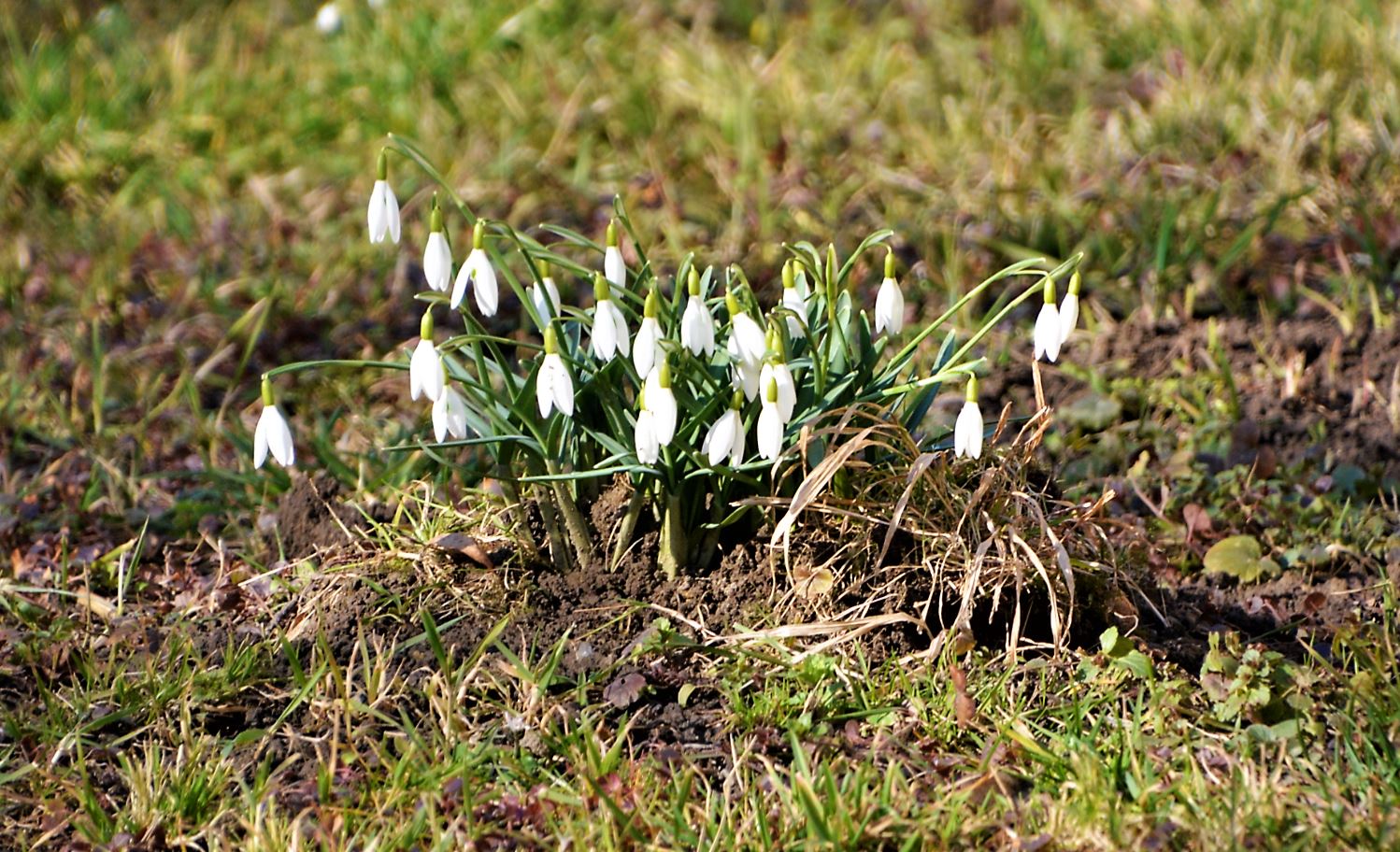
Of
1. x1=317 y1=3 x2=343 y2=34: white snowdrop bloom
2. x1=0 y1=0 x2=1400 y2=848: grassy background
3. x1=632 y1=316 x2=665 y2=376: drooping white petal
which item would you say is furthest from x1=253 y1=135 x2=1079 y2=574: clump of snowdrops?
x1=317 y1=3 x2=343 y2=34: white snowdrop bloom

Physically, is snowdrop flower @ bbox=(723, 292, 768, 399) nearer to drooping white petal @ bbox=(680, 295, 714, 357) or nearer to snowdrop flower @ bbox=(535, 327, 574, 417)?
drooping white petal @ bbox=(680, 295, 714, 357)

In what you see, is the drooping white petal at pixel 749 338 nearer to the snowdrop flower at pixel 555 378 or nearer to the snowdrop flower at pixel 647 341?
the snowdrop flower at pixel 647 341

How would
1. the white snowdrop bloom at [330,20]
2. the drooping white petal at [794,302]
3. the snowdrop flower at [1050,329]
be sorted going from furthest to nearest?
the white snowdrop bloom at [330,20] → the drooping white petal at [794,302] → the snowdrop flower at [1050,329]

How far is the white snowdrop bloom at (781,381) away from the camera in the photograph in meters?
2.41

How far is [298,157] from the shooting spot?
5312 millimetres

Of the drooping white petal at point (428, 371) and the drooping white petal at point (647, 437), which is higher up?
the drooping white petal at point (428, 371)

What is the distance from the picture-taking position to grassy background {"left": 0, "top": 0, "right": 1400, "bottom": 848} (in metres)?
2.45

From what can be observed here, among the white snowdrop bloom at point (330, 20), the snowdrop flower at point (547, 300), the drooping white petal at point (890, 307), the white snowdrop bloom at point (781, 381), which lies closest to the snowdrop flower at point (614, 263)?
the snowdrop flower at point (547, 300)

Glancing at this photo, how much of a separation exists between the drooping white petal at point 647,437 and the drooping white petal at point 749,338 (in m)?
0.18

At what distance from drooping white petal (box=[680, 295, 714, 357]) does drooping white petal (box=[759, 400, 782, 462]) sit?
168 mm

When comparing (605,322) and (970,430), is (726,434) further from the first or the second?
(970,430)

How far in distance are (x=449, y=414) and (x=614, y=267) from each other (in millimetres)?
408

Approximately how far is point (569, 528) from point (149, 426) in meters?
1.66

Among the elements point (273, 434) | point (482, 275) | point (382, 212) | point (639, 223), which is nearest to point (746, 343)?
point (482, 275)
